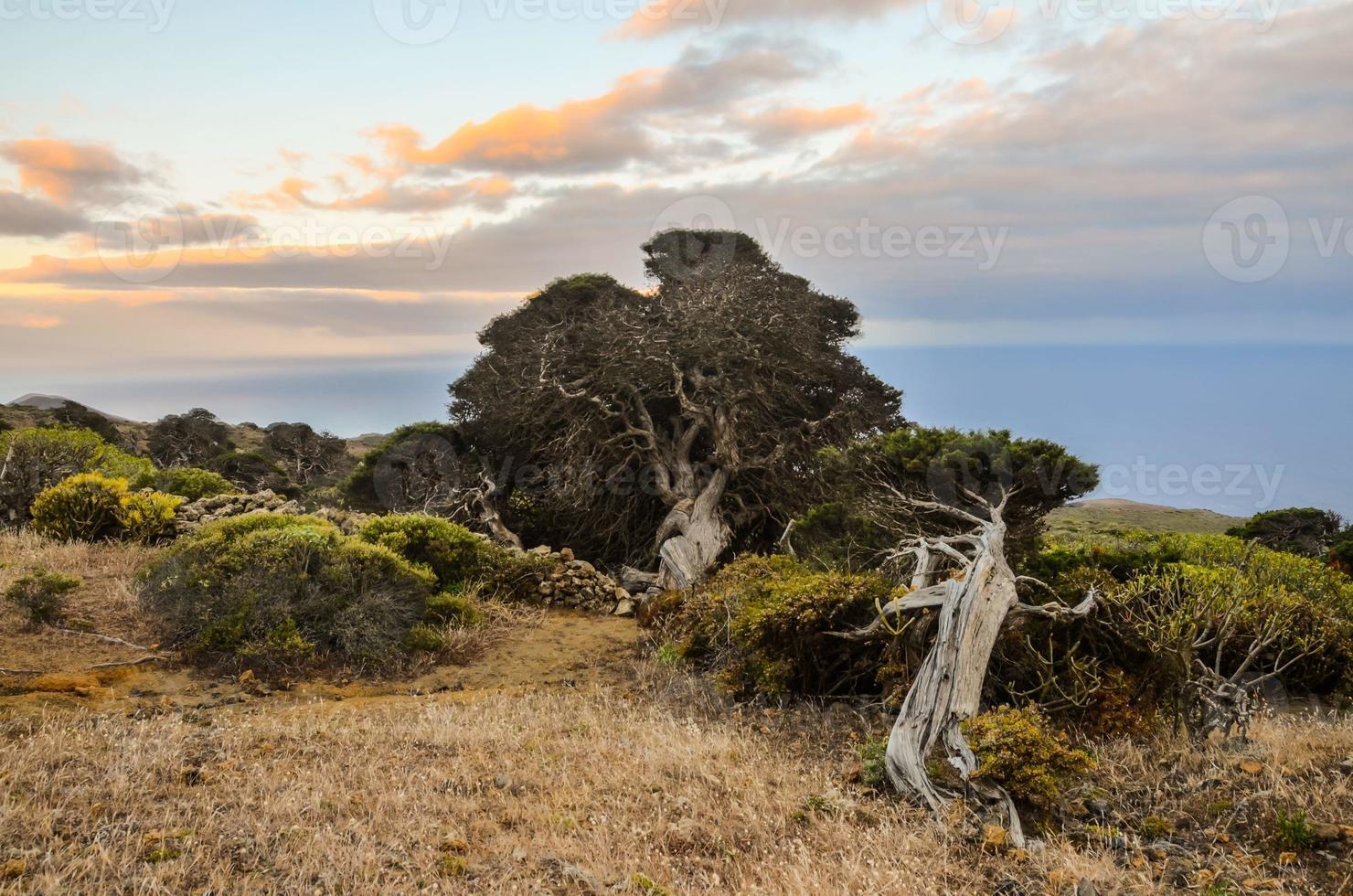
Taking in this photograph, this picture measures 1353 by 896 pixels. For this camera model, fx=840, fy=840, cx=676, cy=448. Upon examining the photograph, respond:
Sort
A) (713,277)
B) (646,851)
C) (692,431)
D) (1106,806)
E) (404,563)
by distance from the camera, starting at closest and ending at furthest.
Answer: (646,851), (1106,806), (404,563), (692,431), (713,277)

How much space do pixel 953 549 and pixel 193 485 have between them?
17976 millimetres

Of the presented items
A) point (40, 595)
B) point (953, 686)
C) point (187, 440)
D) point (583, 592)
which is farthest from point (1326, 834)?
point (187, 440)

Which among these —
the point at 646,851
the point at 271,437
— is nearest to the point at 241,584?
the point at 646,851

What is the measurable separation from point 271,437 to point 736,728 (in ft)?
117

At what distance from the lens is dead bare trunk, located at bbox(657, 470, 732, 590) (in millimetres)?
16062

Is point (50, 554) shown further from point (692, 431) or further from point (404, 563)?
point (692, 431)

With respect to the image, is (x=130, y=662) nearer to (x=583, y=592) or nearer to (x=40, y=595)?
(x=40, y=595)

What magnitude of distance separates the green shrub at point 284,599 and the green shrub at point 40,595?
0.97 m

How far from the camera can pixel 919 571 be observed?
8.60m

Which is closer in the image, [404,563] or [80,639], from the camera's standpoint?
[80,639]

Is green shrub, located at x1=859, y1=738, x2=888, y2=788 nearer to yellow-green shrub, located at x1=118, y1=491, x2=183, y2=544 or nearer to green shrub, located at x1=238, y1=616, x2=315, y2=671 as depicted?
green shrub, located at x1=238, y1=616, x2=315, y2=671

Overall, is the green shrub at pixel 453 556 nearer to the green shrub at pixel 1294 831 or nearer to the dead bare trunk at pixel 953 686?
the dead bare trunk at pixel 953 686

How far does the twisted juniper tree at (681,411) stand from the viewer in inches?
739

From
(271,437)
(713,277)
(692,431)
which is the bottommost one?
(271,437)
